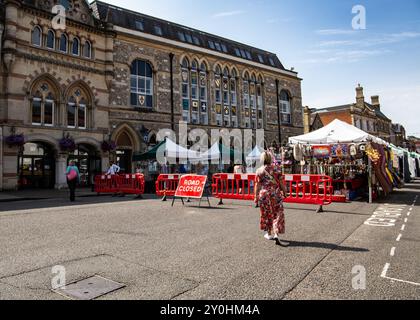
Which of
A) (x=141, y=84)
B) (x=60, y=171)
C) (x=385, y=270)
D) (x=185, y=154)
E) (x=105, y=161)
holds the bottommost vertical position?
(x=385, y=270)

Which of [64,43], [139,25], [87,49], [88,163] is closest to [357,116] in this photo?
[139,25]

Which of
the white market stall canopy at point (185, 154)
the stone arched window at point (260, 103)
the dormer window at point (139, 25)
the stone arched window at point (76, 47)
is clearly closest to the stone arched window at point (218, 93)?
the stone arched window at point (260, 103)

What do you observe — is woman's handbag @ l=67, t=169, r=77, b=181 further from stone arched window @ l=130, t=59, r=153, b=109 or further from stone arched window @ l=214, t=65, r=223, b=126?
stone arched window @ l=214, t=65, r=223, b=126

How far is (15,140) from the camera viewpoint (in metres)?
18.0

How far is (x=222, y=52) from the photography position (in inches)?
1247

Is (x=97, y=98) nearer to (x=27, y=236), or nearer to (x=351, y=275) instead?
(x=27, y=236)

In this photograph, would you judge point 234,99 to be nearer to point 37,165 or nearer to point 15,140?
point 37,165

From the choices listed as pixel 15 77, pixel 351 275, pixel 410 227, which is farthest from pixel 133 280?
pixel 15 77

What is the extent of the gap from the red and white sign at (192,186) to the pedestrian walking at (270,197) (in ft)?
16.9

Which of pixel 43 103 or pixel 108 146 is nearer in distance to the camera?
pixel 43 103

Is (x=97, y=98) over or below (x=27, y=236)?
over

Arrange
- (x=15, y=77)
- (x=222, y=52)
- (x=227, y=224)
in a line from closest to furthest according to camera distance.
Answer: (x=227, y=224) → (x=15, y=77) → (x=222, y=52)

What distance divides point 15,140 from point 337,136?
17524 mm
